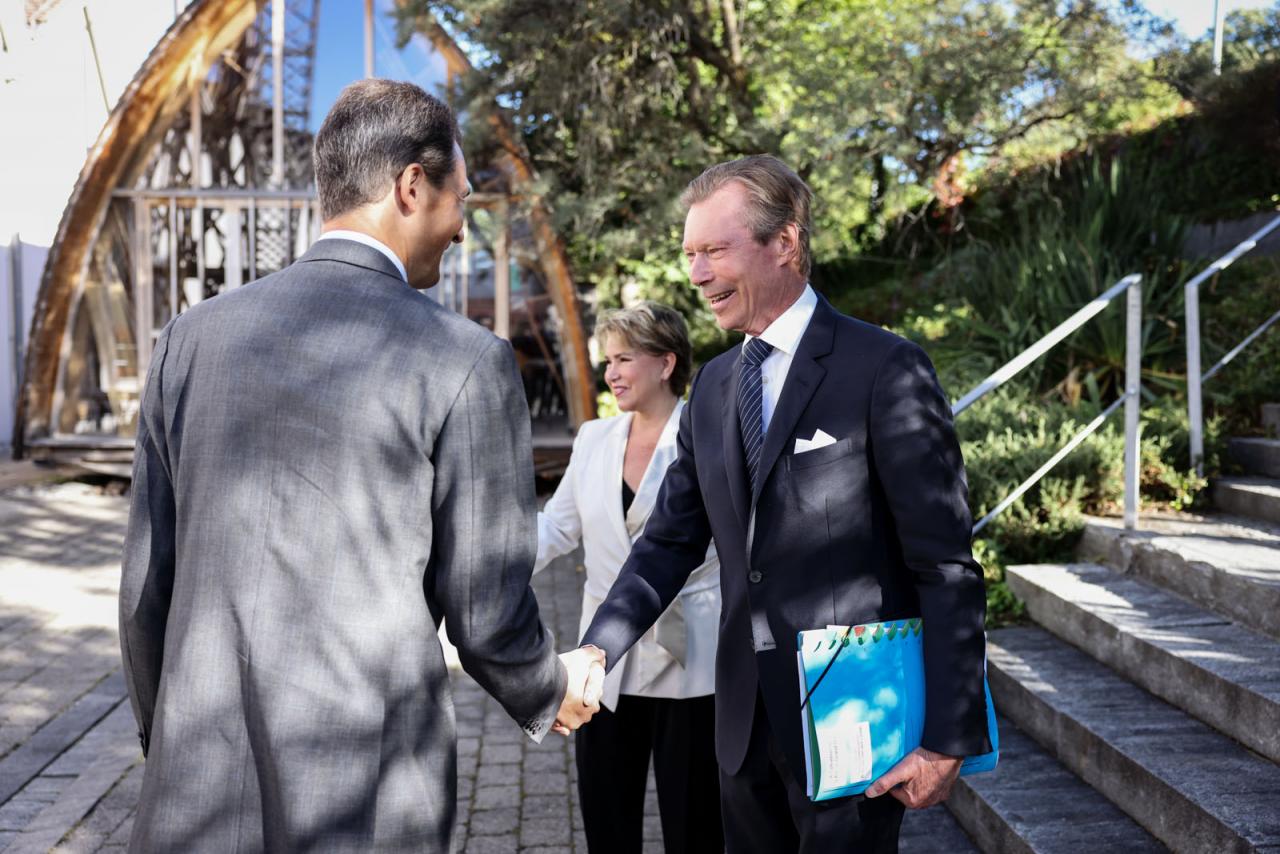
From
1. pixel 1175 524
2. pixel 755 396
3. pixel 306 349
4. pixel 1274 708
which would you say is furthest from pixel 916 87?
pixel 306 349

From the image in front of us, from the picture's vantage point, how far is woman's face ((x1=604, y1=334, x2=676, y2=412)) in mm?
3520

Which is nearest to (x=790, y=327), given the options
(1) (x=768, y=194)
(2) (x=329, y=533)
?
(1) (x=768, y=194)

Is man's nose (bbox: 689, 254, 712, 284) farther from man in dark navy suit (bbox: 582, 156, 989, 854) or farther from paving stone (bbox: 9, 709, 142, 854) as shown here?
paving stone (bbox: 9, 709, 142, 854)

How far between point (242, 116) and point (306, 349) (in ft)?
43.8

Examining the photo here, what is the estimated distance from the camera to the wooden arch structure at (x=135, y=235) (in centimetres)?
1242

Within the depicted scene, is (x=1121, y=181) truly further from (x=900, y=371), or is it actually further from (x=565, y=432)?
(x=900, y=371)

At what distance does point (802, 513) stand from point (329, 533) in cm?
91

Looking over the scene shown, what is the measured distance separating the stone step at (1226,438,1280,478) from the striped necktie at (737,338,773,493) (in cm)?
461

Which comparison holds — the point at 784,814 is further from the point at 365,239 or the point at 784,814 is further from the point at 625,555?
the point at 365,239

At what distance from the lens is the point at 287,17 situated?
44.5ft

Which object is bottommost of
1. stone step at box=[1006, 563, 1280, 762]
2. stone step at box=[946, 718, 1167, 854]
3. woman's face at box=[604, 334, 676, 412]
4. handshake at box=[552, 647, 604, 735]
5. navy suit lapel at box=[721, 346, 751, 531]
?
stone step at box=[946, 718, 1167, 854]

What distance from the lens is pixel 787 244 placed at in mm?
2336

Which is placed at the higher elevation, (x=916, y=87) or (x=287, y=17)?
(x=287, y=17)

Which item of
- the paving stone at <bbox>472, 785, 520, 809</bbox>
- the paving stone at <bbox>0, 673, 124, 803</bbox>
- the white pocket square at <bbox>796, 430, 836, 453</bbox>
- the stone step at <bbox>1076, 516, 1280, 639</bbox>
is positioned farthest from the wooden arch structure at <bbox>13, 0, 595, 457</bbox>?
the white pocket square at <bbox>796, 430, 836, 453</bbox>
